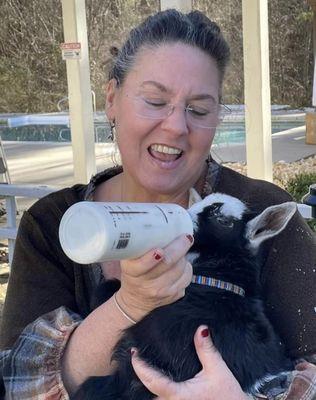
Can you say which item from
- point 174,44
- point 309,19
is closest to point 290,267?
point 174,44

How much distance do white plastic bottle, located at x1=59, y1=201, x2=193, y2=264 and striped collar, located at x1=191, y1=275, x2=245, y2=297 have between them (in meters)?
0.41

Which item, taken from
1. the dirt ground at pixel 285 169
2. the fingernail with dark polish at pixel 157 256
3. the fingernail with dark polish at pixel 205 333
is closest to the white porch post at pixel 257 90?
the dirt ground at pixel 285 169

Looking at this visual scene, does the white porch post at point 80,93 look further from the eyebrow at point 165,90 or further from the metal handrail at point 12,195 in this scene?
the eyebrow at point 165,90

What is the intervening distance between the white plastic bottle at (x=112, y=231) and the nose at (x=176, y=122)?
0.55m

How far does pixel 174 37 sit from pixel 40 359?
0.88m

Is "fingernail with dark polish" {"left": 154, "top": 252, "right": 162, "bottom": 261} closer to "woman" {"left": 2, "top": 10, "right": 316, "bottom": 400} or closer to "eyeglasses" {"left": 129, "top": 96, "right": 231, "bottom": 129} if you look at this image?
"woman" {"left": 2, "top": 10, "right": 316, "bottom": 400}

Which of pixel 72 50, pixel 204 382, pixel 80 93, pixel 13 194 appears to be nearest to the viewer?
pixel 204 382

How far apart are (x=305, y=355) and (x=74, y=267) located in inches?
25.5

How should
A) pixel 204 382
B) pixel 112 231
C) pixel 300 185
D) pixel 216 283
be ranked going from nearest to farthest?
1. pixel 112 231
2. pixel 204 382
3. pixel 216 283
4. pixel 300 185

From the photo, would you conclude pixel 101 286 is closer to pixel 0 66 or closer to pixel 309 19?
pixel 309 19

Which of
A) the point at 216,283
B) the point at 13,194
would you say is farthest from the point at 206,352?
the point at 13,194

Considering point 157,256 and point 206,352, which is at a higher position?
point 157,256

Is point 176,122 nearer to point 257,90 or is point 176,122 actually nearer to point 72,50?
point 257,90

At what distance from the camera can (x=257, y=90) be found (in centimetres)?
738
